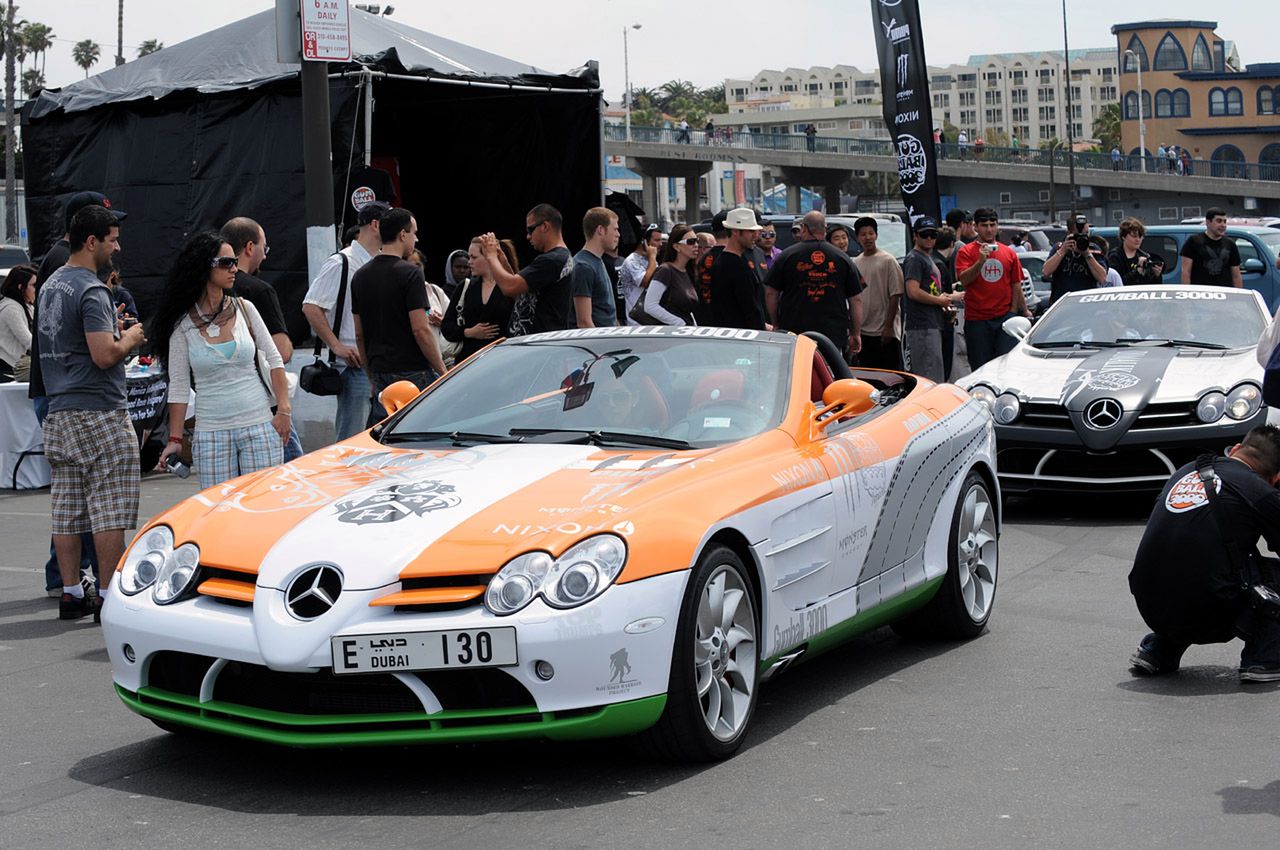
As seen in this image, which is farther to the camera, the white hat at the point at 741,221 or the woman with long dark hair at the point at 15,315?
the woman with long dark hair at the point at 15,315

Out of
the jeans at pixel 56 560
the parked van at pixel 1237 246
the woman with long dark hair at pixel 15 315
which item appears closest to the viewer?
the jeans at pixel 56 560

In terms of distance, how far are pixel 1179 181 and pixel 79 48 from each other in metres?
68.4

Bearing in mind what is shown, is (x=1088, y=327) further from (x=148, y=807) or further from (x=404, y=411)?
(x=148, y=807)

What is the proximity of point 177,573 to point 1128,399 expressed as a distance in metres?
6.68

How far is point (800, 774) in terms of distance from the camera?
497cm

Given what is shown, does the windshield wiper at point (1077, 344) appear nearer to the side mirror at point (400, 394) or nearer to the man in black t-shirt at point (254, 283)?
the man in black t-shirt at point (254, 283)

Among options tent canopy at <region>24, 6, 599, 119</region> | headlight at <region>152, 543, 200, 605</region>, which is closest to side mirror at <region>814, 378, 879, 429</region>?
headlight at <region>152, 543, 200, 605</region>

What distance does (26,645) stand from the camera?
7312 mm

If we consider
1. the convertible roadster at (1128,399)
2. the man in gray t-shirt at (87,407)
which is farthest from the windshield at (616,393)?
the convertible roadster at (1128,399)

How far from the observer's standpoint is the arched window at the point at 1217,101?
113 meters

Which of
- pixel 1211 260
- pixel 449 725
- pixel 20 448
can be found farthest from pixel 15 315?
pixel 1211 260

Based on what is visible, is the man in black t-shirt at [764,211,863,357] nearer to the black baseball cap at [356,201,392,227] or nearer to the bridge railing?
the black baseball cap at [356,201,392,227]

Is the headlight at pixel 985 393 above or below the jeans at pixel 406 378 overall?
below

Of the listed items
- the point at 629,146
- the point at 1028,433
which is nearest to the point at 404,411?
the point at 1028,433
